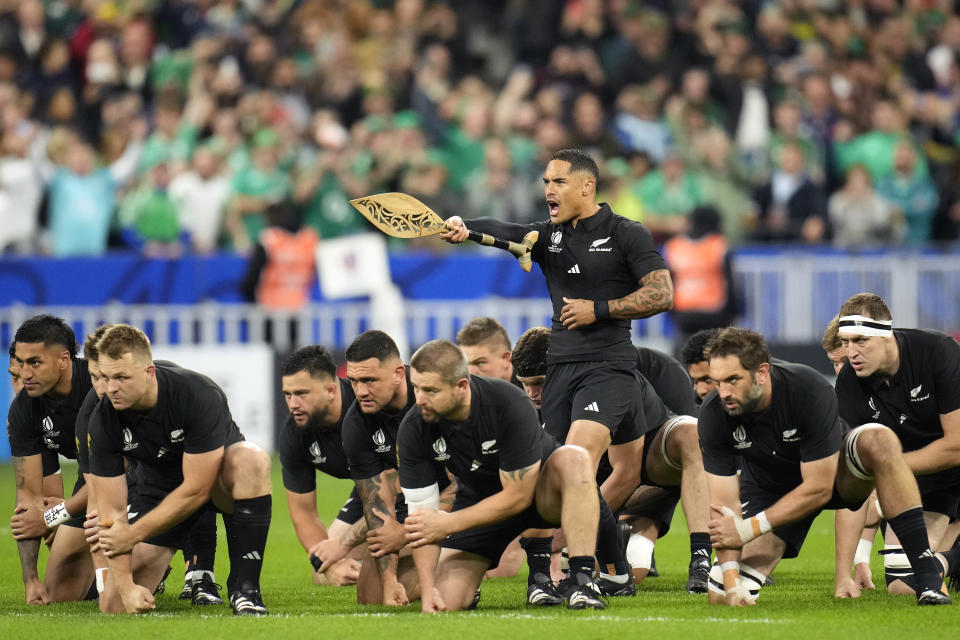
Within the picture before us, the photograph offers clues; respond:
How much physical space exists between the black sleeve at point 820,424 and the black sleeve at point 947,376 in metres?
0.96

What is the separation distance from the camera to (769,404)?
8641 mm

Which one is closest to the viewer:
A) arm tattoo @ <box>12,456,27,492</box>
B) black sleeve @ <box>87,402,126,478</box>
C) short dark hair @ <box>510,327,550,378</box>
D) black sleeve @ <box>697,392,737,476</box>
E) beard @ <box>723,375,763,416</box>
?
beard @ <box>723,375,763,416</box>

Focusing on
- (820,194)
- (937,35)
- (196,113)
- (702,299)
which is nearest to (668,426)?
(702,299)

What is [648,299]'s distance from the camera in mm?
9617

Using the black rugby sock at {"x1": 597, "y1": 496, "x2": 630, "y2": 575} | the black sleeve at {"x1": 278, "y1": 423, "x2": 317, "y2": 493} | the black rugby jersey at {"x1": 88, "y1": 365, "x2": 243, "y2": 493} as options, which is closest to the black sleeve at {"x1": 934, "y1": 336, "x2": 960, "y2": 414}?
the black rugby sock at {"x1": 597, "y1": 496, "x2": 630, "y2": 575}

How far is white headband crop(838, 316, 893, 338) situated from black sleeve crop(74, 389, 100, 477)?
421cm

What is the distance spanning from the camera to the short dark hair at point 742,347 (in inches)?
330

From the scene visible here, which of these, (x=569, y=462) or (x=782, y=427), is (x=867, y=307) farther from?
Result: (x=569, y=462)

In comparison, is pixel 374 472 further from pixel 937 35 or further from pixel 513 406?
pixel 937 35

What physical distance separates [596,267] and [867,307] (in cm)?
170

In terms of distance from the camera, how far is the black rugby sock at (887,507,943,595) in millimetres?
8438

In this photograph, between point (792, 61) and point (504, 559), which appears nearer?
point (504, 559)

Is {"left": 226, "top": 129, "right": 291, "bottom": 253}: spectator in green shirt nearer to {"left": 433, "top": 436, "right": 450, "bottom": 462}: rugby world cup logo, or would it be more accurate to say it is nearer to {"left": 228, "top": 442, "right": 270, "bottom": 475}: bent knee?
{"left": 228, "top": 442, "right": 270, "bottom": 475}: bent knee

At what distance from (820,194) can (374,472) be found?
11.3m
